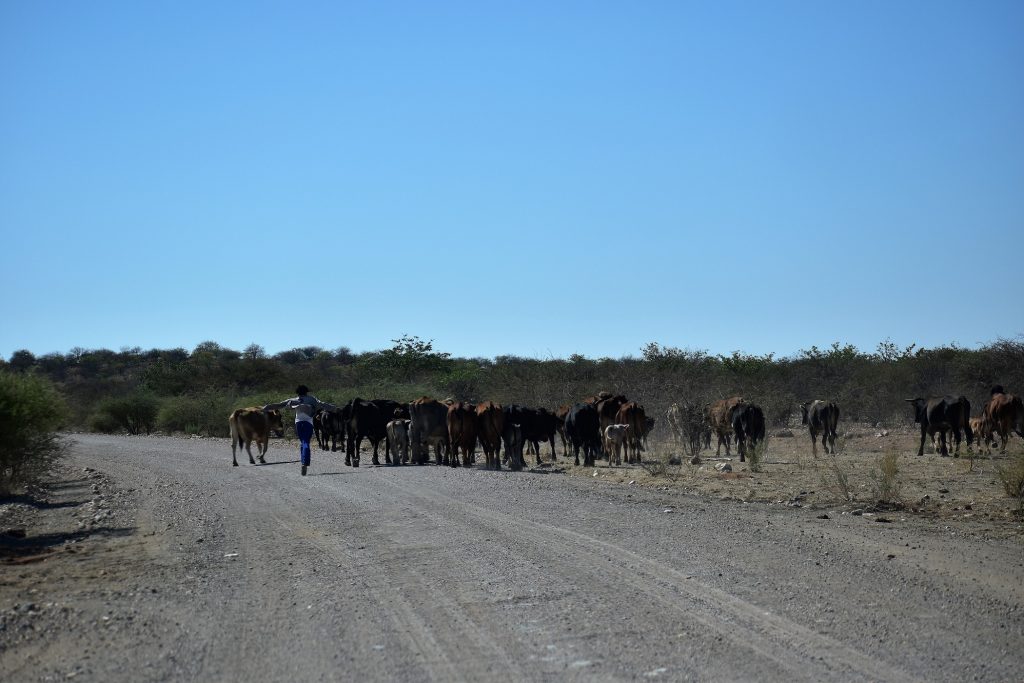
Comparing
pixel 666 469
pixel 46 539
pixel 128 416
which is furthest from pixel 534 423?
pixel 128 416

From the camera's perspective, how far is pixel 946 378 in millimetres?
45312

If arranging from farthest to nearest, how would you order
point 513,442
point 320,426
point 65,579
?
1. point 320,426
2. point 513,442
3. point 65,579

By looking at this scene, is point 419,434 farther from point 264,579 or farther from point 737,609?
point 737,609

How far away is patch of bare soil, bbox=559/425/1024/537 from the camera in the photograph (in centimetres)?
1427

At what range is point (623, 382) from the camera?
44531 mm

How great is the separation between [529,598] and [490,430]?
1569 centimetres

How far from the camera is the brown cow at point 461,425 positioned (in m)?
24.1

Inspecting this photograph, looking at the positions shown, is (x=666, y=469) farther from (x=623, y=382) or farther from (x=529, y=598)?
(x=623, y=382)

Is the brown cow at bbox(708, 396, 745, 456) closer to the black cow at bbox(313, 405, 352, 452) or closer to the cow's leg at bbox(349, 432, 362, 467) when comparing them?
the cow's leg at bbox(349, 432, 362, 467)

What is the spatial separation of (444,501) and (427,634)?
25.8ft

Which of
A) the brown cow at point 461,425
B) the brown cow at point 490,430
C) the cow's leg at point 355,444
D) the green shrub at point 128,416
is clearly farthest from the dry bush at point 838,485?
the green shrub at point 128,416

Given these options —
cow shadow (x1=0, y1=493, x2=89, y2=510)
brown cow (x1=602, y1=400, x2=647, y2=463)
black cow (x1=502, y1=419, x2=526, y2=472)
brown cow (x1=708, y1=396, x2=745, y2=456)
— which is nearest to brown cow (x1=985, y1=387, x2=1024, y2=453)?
brown cow (x1=708, y1=396, x2=745, y2=456)

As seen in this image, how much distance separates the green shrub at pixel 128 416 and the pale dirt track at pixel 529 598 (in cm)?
4437

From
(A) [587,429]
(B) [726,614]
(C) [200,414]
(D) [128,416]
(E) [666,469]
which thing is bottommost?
(B) [726,614]
